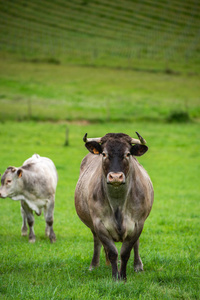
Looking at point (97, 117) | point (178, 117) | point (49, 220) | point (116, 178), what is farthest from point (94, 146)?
point (178, 117)

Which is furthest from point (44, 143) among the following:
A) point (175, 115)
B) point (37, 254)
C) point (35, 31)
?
point (35, 31)

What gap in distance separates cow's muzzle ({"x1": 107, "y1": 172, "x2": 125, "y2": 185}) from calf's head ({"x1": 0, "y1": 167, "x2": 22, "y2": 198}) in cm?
559

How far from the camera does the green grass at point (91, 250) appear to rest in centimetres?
656

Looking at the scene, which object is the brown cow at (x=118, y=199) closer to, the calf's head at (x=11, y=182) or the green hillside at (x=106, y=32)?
the calf's head at (x=11, y=182)

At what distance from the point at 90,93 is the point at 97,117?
46.3 feet

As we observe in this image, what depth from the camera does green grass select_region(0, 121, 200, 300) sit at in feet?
21.5

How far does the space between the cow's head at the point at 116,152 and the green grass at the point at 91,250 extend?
167 cm

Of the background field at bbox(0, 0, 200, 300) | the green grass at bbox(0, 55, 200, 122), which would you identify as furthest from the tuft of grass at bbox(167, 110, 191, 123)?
the green grass at bbox(0, 55, 200, 122)

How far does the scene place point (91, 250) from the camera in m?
9.95

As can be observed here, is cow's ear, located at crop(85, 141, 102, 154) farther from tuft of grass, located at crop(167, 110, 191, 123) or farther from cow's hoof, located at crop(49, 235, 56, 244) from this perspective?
tuft of grass, located at crop(167, 110, 191, 123)

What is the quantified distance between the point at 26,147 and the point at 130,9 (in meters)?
85.9

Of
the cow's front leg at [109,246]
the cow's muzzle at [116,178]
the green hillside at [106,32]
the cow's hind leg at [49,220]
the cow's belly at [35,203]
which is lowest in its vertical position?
the cow's hind leg at [49,220]

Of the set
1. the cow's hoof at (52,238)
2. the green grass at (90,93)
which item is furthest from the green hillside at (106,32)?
the cow's hoof at (52,238)

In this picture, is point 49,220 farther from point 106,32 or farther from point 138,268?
point 106,32
